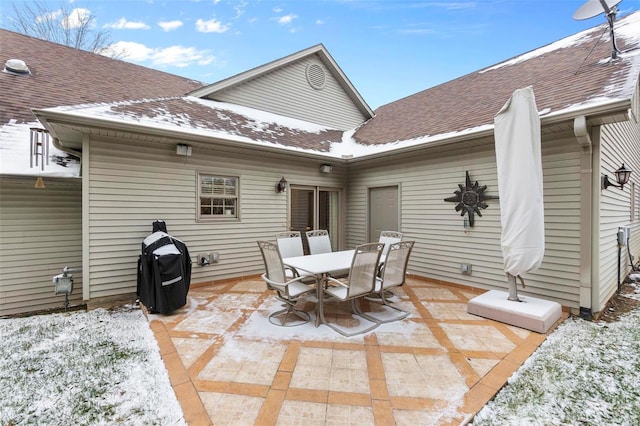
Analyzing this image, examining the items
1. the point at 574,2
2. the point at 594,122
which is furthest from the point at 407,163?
the point at 574,2

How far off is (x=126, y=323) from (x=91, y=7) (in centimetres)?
1009

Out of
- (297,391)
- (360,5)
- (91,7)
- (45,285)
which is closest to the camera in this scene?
(297,391)

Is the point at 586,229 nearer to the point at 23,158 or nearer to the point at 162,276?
the point at 162,276

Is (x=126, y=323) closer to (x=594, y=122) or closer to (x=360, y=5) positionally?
(x=594, y=122)

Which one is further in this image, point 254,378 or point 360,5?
point 360,5

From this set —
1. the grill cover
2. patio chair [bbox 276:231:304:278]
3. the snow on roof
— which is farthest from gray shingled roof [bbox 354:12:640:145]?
the snow on roof

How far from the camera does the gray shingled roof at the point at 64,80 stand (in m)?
5.48

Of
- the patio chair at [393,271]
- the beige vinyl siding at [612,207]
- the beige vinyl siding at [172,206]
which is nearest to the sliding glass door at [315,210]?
the beige vinyl siding at [172,206]

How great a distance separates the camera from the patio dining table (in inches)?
135

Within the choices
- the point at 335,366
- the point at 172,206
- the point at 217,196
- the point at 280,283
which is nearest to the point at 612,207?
the point at 335,366

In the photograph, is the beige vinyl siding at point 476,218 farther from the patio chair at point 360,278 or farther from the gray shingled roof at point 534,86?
the patio chair at point 360,278

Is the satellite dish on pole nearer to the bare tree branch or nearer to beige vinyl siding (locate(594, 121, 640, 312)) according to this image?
beige vinyl siding (locate(594, 121, 640, 312))

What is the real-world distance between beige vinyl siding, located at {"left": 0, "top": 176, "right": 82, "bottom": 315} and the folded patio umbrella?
6.85 metres

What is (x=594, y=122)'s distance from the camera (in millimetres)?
3494
